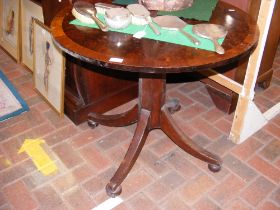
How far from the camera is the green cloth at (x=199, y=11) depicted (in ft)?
5.41

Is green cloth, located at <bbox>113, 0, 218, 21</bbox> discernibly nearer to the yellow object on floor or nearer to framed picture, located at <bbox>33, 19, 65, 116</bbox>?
framed picture, located at <bbox>33, 19, 65, 116</bbox>

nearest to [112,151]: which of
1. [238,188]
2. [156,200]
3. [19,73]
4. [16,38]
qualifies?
[156,200]

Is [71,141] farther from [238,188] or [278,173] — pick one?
[278,173]

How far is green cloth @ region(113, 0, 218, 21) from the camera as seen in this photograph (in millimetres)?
1651

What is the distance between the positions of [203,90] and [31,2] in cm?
143

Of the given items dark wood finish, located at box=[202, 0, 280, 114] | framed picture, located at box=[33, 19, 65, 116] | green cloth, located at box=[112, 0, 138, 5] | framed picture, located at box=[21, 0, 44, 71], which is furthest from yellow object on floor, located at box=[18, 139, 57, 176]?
dark wood finish, located at box=[202, 0, 280, 114]

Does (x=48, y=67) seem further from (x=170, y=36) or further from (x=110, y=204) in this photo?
(x=170, y=36)

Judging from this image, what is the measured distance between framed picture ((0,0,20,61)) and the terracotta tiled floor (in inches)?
25.2

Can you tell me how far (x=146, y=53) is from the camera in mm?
1376

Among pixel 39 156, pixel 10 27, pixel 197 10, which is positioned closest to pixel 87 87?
pixel 39 156

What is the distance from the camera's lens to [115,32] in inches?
59.2

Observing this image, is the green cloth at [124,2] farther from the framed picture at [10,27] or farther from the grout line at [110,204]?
the framed picture at [10,27]

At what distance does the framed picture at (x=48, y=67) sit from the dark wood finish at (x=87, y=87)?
0.06 meters

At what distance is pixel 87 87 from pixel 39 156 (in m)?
0.51
